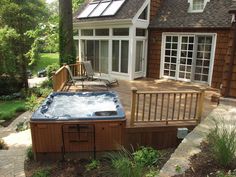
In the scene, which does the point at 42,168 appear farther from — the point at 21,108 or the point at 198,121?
the point at 21,108

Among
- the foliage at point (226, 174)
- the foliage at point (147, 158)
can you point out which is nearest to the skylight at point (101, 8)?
the foliage at point (147, 158)

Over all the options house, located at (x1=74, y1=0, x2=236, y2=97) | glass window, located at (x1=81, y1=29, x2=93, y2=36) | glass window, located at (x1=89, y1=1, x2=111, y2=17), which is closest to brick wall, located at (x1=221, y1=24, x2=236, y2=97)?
house, located at (x1=74, y1=0, x2=236, y2=97)

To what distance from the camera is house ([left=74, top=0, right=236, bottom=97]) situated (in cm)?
927

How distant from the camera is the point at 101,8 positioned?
11750 millimetres

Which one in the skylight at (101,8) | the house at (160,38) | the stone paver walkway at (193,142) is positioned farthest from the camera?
the skylight at (101,8)

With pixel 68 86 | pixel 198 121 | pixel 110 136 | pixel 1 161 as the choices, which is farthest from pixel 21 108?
pixel 198 121

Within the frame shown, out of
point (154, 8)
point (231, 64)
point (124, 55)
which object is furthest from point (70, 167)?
point (154, 8)

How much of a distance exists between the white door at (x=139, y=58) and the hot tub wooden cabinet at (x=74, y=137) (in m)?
6.23

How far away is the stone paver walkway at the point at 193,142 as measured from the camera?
3688 millimetres

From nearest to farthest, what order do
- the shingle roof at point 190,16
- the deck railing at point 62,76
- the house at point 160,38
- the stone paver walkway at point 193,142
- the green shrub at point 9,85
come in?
the stone paver walkway at point 193,142, the deck railing at point 62,76, the shingle roof at point 190,16, the house at point 160,38, the green shrub at point 9,85

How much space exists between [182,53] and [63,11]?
540 cm

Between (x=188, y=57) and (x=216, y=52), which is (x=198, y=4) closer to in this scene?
(x=188, y=57)

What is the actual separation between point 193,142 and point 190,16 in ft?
23.0

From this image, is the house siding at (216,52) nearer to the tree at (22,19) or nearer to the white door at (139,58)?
the white door at (139,58)
